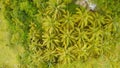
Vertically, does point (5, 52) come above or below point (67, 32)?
below

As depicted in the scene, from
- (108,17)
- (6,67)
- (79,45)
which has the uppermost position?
(108,17)

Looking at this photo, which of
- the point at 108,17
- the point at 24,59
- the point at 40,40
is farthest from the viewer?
the point at 24,59

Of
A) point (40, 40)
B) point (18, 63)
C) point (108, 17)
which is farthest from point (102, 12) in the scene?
point (18, 63)

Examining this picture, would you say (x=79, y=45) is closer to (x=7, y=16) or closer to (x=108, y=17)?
(x=108, y=17)

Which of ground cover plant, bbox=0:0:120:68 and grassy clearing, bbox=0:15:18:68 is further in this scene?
grassy clearing, bbox=0:15:18:68

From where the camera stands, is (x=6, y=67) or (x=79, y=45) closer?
(x=79, y=45)

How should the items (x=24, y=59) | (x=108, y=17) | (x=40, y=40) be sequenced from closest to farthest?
(x=108, y=17), (x=40, y=40), (x=24, y=59)

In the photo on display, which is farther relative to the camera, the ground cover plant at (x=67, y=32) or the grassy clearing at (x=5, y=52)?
the grassy clearing at (x=5, y=52)

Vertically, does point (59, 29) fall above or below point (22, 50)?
above
